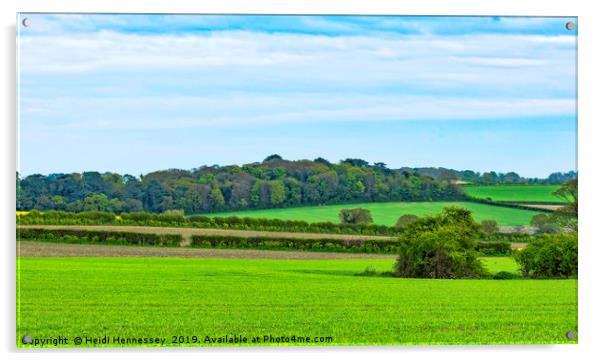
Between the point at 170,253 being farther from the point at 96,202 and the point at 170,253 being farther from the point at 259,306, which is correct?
the point at 259,306

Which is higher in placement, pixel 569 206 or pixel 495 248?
pixel 569 206

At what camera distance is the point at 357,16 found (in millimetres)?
12961

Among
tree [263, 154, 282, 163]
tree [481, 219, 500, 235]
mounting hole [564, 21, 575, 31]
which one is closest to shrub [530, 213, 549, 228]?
tree [481, 219, 500, 235]

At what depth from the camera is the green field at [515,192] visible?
44.4ft

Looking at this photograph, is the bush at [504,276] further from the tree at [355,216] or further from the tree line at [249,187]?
the tree at [355,216]

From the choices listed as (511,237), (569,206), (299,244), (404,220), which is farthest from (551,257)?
(299,244)

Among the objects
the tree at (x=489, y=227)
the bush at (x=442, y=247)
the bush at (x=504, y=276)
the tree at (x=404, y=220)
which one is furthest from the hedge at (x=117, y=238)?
the bush at (x=504, y=276)

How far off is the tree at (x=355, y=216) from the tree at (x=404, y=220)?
407 mm

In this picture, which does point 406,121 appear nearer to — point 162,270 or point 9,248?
point 162,270

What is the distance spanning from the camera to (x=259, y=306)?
43.1 feet

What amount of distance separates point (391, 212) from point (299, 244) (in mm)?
1440

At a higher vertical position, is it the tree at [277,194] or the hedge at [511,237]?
the tree at [277,194]

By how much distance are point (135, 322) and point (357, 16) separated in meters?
4.72
